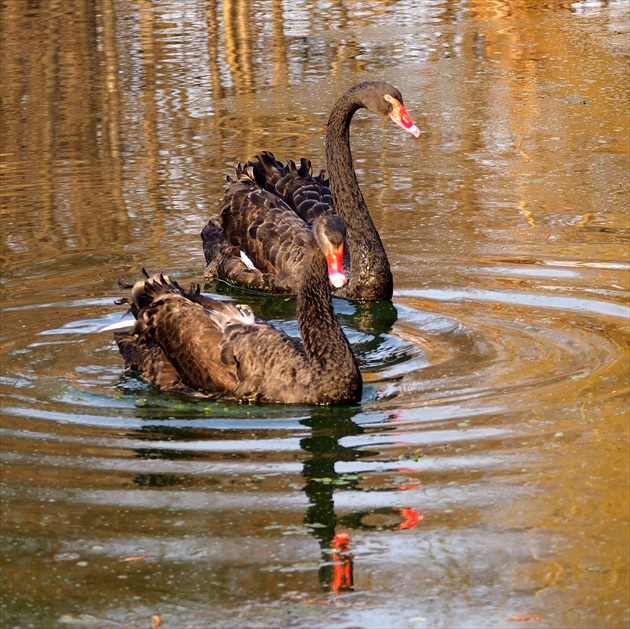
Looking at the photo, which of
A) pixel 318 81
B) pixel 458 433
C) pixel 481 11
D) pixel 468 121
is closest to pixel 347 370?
pixel 458 433

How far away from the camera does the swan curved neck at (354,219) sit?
313 inches

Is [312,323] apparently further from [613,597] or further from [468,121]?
[468,121]

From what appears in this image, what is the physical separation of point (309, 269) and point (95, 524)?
1.87m

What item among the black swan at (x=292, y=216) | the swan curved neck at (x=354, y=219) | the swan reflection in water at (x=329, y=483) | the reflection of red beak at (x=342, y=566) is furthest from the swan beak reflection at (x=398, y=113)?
the reflection of red beak at (x=342, y=566)

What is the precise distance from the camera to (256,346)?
19.9ft

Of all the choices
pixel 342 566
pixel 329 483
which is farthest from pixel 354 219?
pixel 342 566

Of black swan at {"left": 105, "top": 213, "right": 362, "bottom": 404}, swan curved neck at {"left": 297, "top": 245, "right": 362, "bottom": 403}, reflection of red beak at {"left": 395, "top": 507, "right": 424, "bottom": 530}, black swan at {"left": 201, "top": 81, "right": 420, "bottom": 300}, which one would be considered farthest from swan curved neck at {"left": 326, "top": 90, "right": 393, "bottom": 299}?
reflection of red beak at {"left": 395, "top": 507, "right": 424, "bottom": 530}

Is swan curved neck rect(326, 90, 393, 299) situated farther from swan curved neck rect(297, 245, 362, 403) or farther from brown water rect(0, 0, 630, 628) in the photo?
swan curved neck rect(297, 245, 362, 403)

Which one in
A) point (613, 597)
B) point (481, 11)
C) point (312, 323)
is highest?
point (481, 11)

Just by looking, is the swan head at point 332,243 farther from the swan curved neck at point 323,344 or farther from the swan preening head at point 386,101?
the swan preening head at point 386,101

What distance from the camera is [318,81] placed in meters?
13.5

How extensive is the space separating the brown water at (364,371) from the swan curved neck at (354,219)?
219 mm

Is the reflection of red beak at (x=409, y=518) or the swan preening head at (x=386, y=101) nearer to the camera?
the reflection of red beak at (x=409, y=518)

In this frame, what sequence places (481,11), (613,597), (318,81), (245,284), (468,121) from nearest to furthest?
1. (613,597)
2. (245,284)
3. (468,121)
4. (318,81)
5. (481,11)
